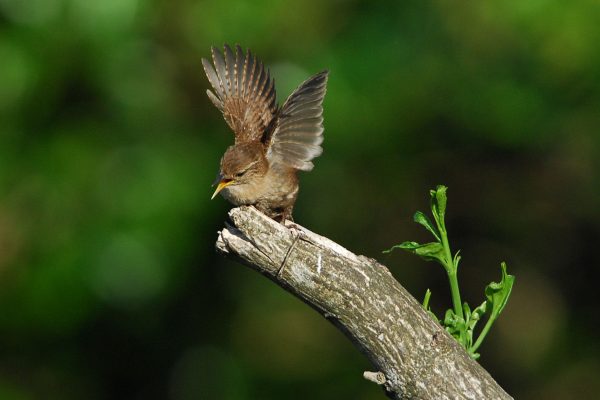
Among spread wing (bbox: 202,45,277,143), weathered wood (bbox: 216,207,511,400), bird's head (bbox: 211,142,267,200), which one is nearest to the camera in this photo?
weathered wood (bbox: 216,207,511,400)

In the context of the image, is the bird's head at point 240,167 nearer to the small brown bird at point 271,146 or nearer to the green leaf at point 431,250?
the small brown bird at point 271,146

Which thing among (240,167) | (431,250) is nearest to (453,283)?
(431,250)

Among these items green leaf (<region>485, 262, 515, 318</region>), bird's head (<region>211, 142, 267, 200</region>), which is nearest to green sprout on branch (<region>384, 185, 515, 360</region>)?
green leaf (<region>485, 262, 515, 318</region>)

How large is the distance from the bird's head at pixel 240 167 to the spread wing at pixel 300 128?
0.12 metres

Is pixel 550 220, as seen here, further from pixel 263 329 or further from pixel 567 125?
pixel 263 329

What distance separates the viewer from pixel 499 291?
3.33 m

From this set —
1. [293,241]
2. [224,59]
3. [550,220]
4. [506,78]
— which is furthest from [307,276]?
[550,220]

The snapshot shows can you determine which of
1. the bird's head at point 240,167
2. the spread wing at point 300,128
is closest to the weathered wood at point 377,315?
the bird's head at point 240,167

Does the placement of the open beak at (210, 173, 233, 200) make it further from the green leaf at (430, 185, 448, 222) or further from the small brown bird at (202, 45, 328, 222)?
the green leaf at (430, 185, 448, 222)

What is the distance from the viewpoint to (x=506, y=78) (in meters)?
6.18

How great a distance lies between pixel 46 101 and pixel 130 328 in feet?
5.29

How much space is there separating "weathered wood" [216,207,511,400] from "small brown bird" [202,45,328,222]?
2.47 ft

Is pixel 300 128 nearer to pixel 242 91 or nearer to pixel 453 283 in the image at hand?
pixel 242 91

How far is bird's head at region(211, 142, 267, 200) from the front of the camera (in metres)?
4.03
